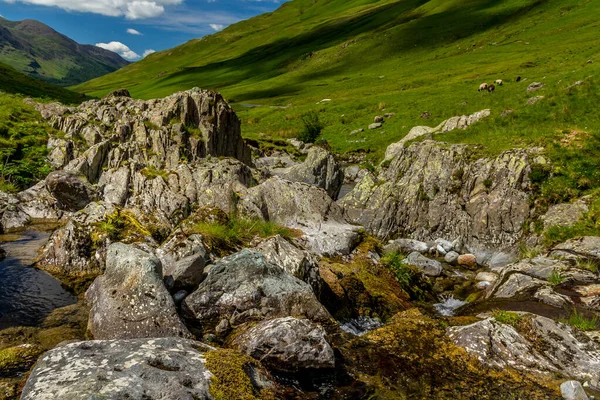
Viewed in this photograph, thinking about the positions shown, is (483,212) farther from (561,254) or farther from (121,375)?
(121,375)

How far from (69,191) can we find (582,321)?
33.3m

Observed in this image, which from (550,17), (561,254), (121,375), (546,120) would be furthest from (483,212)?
(550,17)

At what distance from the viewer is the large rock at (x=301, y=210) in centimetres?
2261

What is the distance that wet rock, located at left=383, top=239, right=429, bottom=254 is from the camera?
2809 centimetres

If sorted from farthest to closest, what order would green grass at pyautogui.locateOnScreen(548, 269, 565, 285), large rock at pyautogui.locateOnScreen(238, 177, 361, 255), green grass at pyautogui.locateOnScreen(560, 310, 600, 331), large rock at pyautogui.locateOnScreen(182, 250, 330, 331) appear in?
large rock at pyautogui.locateOnScreen(238, 177, 361, 255) < green grass at pyautogui.locateOnScreen(548, 269, 565, 285) < large rock at pyautogui.locateOnScreen(182, 250, 330, 331) < green grass at pyautogui.locateOnScreen(560, 310, 600, 331)

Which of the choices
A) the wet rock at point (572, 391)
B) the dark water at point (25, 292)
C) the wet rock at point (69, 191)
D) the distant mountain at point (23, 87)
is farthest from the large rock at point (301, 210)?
the distant mountain at point (23, 87)

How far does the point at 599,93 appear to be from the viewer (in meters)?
37.5

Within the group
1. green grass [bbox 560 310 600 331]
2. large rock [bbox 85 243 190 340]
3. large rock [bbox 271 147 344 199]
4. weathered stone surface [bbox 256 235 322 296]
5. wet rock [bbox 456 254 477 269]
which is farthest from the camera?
large rock [bbox 271 147 344 199]

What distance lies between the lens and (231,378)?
7.95m

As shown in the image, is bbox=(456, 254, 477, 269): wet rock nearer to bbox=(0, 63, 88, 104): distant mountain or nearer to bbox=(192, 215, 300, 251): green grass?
bbox=(192, 215, 300, 251): green grass

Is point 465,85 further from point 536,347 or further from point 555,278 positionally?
point 536,347

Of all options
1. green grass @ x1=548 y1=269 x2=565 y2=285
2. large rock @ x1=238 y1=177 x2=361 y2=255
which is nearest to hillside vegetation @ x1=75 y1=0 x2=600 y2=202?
green grass @ x1=548 y1=269 x2=565 y2=285

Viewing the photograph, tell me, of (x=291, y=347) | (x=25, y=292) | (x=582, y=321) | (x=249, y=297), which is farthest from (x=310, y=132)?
(x=291, y=347)

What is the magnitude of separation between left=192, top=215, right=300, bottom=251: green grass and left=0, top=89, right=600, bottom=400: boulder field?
12 cm
